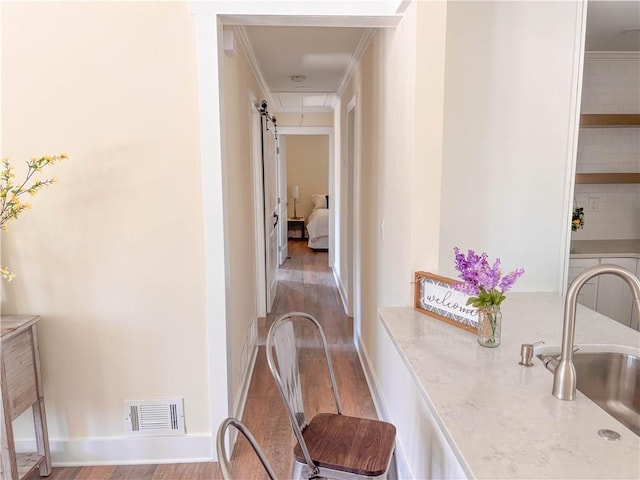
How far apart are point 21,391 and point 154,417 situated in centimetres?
59

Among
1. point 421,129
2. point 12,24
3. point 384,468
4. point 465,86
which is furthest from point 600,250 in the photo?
point 12,24

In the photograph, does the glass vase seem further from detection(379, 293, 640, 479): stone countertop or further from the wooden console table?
the wooden console table

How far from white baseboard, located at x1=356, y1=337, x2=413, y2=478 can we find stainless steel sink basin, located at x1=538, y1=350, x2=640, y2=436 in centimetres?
88

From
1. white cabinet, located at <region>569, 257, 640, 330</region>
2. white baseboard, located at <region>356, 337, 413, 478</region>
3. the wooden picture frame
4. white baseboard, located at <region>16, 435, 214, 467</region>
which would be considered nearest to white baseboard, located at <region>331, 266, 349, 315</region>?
white baseboard, located at <region>356, 337, 413, 478</region>

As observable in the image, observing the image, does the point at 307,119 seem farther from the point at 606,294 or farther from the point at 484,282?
the point at 484,282

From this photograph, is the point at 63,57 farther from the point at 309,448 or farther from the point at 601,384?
the point at 601,384

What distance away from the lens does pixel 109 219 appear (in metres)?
2.03

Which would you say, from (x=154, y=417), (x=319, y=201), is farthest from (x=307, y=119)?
(x=154, y=417)

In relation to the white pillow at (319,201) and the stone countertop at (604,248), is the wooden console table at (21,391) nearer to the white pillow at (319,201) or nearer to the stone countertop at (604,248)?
the stone countertop at (604,248)

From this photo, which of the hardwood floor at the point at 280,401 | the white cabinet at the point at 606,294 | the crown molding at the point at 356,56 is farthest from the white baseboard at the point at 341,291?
the white cabinet at the point at 606,294

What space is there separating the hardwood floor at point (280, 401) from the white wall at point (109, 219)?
9cm

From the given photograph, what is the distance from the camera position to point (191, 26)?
1.93 meters

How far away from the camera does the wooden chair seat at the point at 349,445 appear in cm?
133

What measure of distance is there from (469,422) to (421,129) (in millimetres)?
1126
